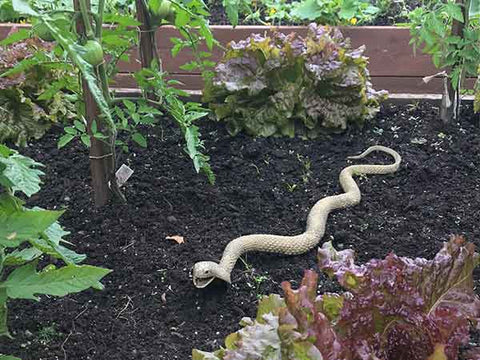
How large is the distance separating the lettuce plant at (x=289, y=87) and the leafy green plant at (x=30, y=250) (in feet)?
6.62

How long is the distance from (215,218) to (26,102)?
1.41 m

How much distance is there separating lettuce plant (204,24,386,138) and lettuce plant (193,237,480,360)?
1.99 meters

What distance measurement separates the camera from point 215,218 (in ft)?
10.2

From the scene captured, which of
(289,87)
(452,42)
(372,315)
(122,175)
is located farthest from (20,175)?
(452,42)

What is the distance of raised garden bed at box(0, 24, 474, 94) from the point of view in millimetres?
4516

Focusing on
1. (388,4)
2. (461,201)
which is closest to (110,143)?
(461,201)

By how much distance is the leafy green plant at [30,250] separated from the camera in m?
1.61

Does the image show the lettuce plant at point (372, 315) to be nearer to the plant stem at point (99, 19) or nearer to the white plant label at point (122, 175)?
the plant stem at point (99, 19)

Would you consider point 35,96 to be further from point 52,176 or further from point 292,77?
point 292,77

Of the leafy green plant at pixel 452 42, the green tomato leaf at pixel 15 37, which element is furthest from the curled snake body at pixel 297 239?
the green tomato leaf at pixel 15 37

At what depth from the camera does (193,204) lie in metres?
3.18

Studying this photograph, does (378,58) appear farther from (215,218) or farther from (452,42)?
(215,218)

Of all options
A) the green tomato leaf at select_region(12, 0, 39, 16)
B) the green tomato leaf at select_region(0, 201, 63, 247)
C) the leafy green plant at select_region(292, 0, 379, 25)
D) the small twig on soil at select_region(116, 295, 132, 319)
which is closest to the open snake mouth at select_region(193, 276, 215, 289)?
the small twig on soil at select_region(116, 295, 132, 319)

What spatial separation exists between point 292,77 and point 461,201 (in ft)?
4.22
